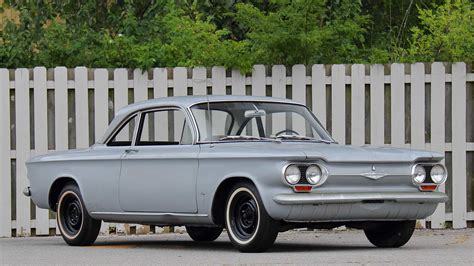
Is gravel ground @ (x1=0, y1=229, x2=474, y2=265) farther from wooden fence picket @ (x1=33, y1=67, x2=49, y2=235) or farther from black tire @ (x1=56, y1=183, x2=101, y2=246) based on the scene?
wooden fence picket @ (x1=33, y1=67, x2=49, y2=235)

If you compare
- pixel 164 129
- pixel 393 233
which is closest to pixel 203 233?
pixel 164 129

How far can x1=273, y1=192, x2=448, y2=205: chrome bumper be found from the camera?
11067 millimetres

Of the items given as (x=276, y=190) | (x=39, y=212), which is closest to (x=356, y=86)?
(x=39, y=212)

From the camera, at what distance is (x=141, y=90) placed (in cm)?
1570

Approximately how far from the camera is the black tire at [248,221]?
36.8ft

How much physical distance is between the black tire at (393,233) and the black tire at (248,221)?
52.1 inches

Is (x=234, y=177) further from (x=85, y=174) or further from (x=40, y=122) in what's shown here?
(x=40, y=122)

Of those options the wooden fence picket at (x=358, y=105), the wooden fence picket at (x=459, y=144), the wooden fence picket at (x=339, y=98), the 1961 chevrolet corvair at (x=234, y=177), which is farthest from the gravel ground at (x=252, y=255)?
the wooden fence picket at (x=339, y=98)

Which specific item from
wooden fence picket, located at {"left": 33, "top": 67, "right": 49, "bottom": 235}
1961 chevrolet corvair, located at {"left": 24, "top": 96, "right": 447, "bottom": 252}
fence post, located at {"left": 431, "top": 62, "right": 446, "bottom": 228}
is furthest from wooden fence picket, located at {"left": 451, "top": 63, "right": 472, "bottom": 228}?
wooden fence picket, located at {"left": 33, "top": 67, "right": 49, "bottom": 235}

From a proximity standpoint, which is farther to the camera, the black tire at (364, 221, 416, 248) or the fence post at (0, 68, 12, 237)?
the fence post at (0, 68, 12, 237)

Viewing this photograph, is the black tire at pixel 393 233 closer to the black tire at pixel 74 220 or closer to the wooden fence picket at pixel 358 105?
the black tire at pixel 74 220

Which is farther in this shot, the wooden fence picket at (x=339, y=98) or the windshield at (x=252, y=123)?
the wooden fence picket at (x=339, y=98)

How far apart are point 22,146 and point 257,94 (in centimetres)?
276

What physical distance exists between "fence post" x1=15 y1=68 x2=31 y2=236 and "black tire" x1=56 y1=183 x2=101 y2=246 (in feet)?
6.74
